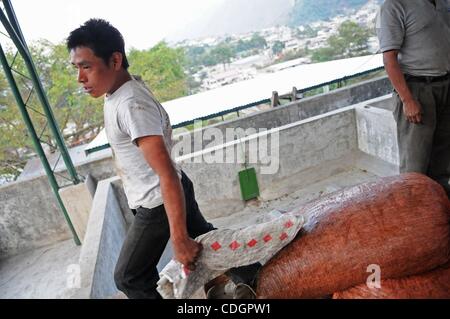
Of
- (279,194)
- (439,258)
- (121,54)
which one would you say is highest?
(121,54)

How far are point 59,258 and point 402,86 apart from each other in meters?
6.57

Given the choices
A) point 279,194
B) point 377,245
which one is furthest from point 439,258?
point 279,194

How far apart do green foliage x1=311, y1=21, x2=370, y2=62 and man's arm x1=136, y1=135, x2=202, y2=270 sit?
73.5 ft

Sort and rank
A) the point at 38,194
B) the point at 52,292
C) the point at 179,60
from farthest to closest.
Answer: the point at 179,60
the point at 38,194
the point at 52,292

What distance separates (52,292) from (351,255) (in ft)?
19.5

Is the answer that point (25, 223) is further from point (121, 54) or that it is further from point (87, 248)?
point (121, 54)

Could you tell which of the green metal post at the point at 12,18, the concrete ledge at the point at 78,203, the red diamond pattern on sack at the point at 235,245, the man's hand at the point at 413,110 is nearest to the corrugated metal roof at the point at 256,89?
the concrete ledge at the point at 78,203

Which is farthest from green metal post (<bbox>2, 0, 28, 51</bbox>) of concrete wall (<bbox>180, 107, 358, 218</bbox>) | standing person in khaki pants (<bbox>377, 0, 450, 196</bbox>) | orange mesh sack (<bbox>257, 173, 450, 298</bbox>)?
orange mesh sack (<bbox>257, 173, 450, 298</bbox>)

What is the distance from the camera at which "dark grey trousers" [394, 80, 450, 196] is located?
262cm

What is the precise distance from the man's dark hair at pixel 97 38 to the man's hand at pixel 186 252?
2.91 feet

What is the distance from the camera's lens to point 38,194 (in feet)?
22.9

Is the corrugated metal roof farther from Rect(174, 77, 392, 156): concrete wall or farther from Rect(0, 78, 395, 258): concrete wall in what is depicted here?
Rect(0, 78, 395, 258): concrete wall

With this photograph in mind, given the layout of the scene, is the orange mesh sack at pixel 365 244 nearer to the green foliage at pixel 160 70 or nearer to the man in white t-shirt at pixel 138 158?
the man in white t-shirt at pixel 138 158

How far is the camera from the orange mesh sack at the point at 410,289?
5.08 ft
